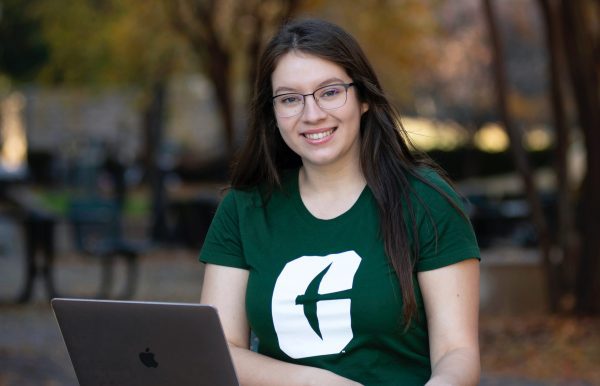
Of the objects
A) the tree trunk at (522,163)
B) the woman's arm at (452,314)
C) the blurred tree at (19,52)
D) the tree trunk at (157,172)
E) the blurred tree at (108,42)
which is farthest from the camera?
the blurred tree at (19,52)

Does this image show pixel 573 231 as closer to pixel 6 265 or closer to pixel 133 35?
pixel 133 35

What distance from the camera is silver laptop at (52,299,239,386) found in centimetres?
279

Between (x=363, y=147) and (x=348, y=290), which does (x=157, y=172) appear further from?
(x=348, y=290)

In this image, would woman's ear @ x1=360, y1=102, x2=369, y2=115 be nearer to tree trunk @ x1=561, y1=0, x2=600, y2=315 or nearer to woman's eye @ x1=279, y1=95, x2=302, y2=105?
woman's eye @ x1=279, y1=95, x2=302, y2=105

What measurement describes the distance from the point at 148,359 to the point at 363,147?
3.13 feet

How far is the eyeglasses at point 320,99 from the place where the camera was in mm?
3359

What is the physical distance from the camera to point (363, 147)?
347 cm

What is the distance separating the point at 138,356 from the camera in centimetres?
291

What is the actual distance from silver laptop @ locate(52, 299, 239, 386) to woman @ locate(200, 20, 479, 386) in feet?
1.33

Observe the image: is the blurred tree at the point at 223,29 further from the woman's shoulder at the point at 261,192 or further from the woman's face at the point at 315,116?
the woman's face at the point at 315,116

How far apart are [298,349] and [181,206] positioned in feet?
58.3

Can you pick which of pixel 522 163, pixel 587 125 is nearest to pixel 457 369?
pixel 587 125

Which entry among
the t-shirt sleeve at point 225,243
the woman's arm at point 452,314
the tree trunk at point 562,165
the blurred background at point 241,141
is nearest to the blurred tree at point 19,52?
the blurred background at point 241,141


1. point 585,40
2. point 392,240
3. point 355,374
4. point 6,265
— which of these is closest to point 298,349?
point 355,374
